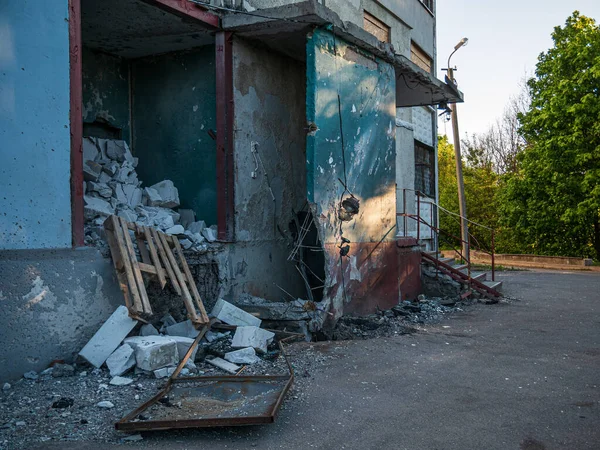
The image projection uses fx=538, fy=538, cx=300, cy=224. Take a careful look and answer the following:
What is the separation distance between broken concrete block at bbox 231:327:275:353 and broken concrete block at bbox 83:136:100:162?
324 centimetres

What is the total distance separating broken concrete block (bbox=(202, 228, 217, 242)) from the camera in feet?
24.1

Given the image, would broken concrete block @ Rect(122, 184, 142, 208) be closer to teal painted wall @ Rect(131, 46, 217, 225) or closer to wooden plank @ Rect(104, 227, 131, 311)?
teal painted wall @ Rect(131, 46, 217, 225)

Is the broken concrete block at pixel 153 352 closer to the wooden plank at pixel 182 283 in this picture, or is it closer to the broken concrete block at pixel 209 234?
the wooden plank at pixel 182 283

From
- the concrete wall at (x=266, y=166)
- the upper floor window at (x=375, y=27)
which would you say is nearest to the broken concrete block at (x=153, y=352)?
the concrete wall at (x=266, y=166)

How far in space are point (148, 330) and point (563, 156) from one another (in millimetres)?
18127

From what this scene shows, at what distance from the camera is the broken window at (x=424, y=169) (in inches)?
613

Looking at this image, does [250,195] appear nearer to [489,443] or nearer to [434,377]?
[434,377]

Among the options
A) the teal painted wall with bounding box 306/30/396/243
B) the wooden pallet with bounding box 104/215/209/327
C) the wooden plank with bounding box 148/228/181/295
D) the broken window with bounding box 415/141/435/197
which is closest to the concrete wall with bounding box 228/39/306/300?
the teal painted wall with bounding box 306/30/396/243

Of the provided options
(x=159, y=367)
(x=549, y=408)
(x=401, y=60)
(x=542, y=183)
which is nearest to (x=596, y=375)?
(x=549, y=408)

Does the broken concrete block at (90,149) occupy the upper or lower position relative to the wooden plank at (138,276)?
upper

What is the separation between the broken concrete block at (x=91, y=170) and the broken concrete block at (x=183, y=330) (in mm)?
2296

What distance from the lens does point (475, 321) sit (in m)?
8.55

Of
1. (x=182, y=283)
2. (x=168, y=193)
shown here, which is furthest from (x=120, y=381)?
(x=168, y=193)

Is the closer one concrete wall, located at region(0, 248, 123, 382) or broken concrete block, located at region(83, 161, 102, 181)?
concrete wall, located at region(0, 248, 123, 382)
